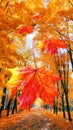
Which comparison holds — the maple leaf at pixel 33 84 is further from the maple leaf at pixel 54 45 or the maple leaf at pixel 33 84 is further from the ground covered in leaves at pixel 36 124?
the ground covered in leaves at pixel 36 124

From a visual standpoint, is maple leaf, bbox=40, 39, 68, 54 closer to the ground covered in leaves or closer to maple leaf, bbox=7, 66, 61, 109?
maple leaf, bbox=7, 66, 61, 109

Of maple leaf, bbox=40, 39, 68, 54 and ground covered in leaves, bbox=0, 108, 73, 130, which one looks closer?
maple leaf, bbox=40, 39, 68, 54

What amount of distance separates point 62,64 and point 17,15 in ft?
39.0

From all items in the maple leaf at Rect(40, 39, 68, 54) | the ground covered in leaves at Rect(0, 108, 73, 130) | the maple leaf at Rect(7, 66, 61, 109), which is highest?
the maple leaf at Rect(40, 39, 68, 54)

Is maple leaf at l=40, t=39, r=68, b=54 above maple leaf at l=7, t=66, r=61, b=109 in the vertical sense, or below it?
above

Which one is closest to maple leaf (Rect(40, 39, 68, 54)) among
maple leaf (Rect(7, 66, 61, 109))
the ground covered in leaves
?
maple leaf (Rect(7, 66, 61, 109))

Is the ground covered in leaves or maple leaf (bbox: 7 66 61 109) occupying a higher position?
maple leaf (bbox: 7 66 61 109)

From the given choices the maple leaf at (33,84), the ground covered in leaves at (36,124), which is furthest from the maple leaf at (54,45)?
the ground covered in leaves at (36,124)

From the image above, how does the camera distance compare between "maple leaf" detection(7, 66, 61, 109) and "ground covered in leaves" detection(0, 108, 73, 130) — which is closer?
"maple leaf" detection(7, 66, 61, 109)

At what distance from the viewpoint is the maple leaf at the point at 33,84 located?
126cm

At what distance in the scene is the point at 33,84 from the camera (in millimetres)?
1342

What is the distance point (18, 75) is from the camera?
1.33 meters

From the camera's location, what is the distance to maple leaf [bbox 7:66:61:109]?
1.26 m

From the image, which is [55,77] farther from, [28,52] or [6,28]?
[28,52]
